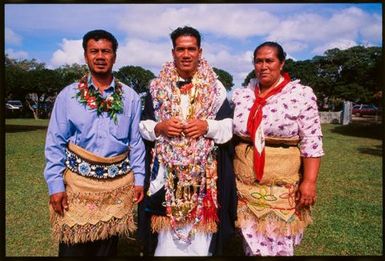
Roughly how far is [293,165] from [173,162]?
3.13 feet

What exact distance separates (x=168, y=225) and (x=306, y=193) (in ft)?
3.69

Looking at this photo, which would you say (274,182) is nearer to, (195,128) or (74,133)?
(195,128)

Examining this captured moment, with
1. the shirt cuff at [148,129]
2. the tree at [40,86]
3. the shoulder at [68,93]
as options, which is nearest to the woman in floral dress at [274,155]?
the shirt cuff at [148,129]

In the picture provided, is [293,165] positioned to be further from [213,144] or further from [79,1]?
[79,1]

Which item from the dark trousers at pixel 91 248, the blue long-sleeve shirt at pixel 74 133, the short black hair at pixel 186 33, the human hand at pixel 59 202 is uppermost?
the short black hair at pixel 186 33

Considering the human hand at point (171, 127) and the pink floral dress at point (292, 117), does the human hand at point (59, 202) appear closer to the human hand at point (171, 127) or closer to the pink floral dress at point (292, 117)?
the human hand at point (171, 127)

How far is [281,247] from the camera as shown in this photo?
340cm

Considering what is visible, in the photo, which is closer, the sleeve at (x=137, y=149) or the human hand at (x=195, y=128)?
the human hand at (x=195, y=128)

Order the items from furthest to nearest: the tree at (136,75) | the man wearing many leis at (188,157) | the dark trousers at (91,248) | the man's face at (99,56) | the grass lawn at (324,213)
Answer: the grass lawn at (324,213)
the tree at (136,75)
the dark trousers at (91,248)
the man wearing many leis at (188,157)
the man's face at (99,56)

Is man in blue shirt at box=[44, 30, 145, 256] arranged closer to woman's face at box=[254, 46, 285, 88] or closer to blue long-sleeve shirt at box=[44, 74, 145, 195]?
blue long-sleeve shirt at box=[44, 74, 145, 195]

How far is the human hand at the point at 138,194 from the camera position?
342cm

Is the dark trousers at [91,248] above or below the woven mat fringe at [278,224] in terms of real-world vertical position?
below

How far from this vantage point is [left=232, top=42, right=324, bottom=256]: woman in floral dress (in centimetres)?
323

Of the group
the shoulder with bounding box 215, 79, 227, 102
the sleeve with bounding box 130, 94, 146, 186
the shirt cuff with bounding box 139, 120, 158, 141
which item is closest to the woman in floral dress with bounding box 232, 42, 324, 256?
the shoulder with bounding box 215, 79, 227, 102
